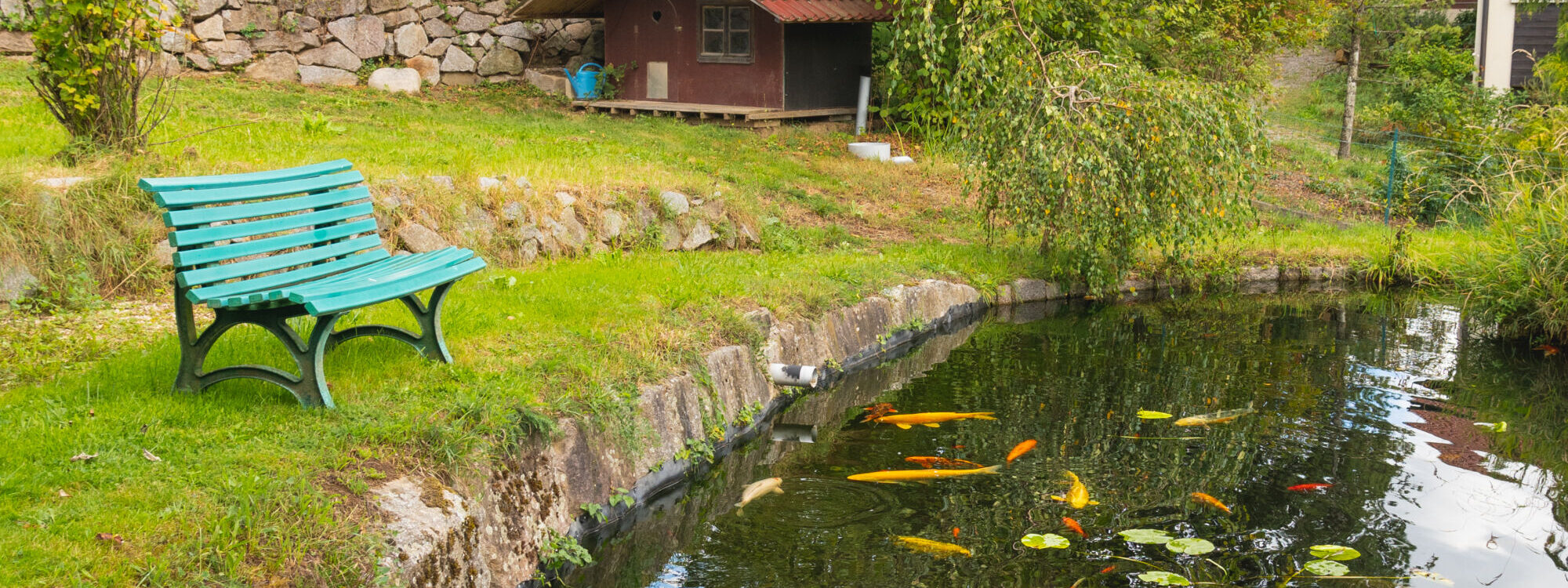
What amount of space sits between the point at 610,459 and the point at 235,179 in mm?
1973

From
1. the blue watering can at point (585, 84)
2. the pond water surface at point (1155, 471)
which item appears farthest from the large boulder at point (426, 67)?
the pond water surface at point (1155, 471)

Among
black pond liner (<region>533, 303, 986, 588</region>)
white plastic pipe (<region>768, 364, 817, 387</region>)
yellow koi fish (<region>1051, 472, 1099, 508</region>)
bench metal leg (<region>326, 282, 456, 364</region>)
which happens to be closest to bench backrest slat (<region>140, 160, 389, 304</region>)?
bench metal leg (<region>326, 282, 456, 364</region>)

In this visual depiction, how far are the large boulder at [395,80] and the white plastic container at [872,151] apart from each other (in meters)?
6.65

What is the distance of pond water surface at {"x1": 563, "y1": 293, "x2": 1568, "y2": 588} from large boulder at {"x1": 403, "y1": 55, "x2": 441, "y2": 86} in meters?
11.3

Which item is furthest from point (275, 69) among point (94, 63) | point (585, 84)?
point (94, 63)

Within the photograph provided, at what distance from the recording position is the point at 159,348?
5.30 m

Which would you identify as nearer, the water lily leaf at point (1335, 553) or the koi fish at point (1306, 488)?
the water lily leaf at point (1335, 553)

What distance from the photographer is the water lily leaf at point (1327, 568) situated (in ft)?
15.3

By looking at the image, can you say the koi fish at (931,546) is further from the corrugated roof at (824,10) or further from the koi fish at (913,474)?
the corrugated roof at (824,10)

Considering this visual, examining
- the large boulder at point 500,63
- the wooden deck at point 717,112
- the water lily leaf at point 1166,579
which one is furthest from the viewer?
the large boulder at point 500,63

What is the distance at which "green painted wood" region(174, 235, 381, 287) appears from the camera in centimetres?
445

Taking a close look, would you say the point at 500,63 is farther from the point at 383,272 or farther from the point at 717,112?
the point at 383,272

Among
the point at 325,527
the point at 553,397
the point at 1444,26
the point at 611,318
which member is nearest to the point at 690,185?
the point at 611,318

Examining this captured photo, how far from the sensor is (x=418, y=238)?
7863 millimetres
